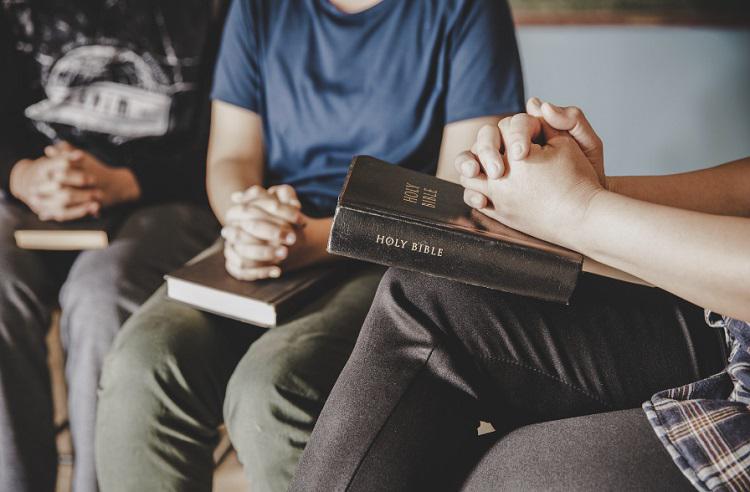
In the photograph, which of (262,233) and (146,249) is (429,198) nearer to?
(262,233)

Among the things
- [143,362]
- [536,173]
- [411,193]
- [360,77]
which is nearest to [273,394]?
[143,362]

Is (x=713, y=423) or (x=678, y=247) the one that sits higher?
(x=678, y=247)

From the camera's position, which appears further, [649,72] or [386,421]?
[649,72]

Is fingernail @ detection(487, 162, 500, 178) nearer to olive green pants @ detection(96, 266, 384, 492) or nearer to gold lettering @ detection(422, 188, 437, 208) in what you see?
gold lettering @ detection(422, 188, 437, 208)

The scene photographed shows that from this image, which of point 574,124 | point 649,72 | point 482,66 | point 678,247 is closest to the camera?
point 678,247

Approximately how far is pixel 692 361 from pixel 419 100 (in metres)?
0.56

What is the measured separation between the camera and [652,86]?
165 centimetres

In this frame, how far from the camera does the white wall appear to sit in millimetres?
1599

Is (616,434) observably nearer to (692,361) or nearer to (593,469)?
(593,469)

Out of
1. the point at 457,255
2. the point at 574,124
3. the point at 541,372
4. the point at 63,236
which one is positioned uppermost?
the point at 574,124

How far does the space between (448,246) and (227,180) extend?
0.55 metres

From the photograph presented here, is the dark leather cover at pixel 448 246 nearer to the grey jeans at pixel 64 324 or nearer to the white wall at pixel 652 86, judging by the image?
the grey jeans at pixel 64 324

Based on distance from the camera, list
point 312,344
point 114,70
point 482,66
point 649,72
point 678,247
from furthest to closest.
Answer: point 649,72
point 114,70
point 482,66
point 312,344
point 678,247

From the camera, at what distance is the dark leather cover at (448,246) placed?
623 mm
